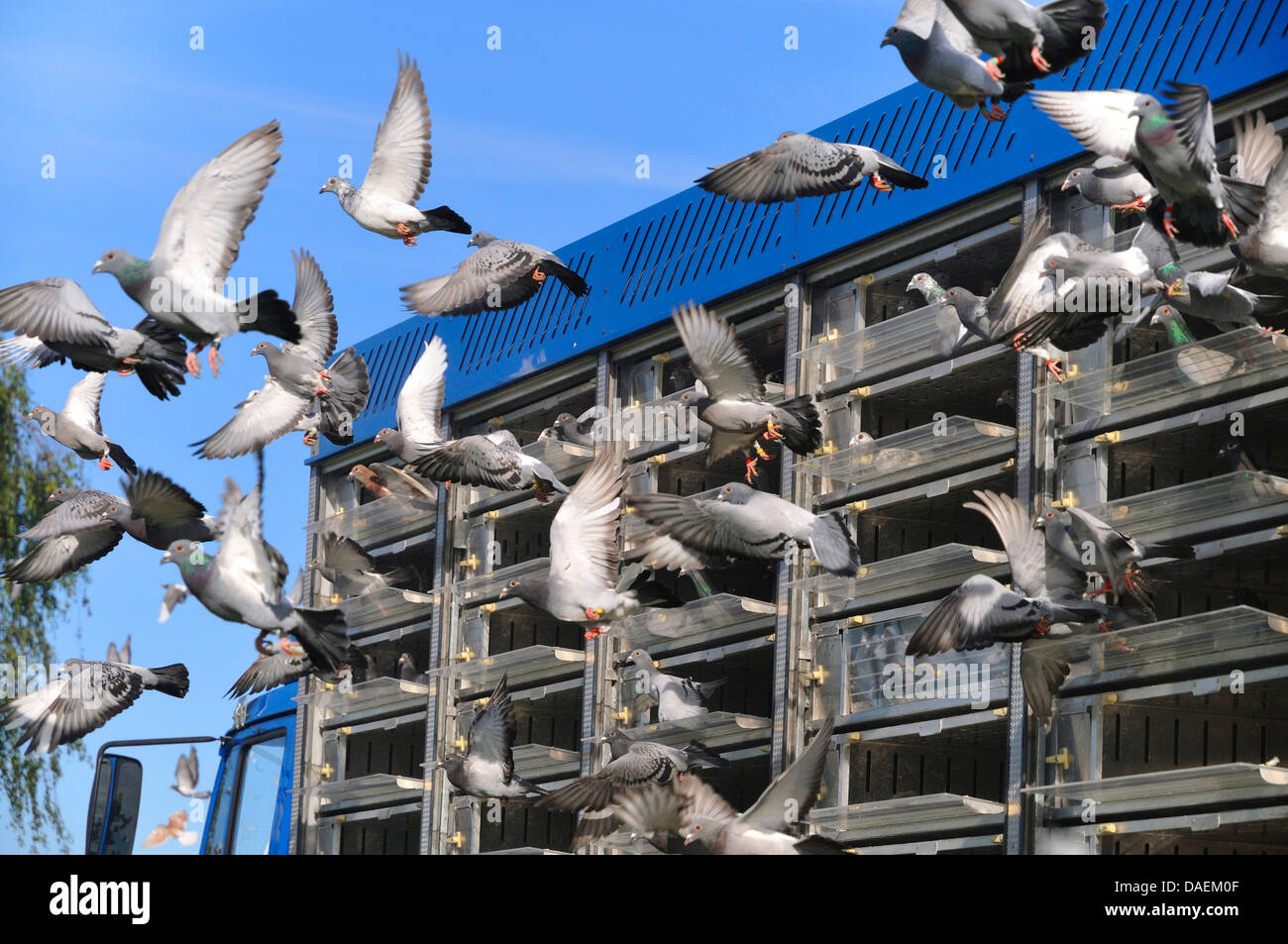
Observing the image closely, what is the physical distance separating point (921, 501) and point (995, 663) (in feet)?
9.51

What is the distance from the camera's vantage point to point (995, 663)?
70.3ft

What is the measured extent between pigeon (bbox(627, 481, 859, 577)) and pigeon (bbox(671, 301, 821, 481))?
49 cm

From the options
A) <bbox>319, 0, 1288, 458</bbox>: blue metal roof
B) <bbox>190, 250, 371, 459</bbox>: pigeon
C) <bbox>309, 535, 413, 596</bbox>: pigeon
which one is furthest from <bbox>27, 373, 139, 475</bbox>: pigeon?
<bbox>309, 535, 413, 596</bbox>: pigeon

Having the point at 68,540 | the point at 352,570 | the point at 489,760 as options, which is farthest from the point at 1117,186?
the point at 352,570

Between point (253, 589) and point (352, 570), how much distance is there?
17.2 meters

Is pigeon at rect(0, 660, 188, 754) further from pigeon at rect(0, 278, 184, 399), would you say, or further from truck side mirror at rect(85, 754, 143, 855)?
Answer: pigeon at rect(0, 278, 184, 399)

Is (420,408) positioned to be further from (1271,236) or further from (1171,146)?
(1171,146)

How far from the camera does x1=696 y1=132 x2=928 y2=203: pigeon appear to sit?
19109 mm

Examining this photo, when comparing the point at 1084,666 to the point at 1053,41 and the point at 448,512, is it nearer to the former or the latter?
the point at 1053,41

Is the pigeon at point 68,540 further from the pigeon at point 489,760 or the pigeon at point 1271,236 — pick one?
the pigeon at point 1271,236

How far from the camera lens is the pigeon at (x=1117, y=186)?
1795 cm

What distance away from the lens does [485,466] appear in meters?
21.0

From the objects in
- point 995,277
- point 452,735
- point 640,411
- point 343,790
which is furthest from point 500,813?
point 995,277

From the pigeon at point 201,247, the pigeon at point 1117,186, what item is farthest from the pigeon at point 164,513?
the pigeon at point 1117,186
